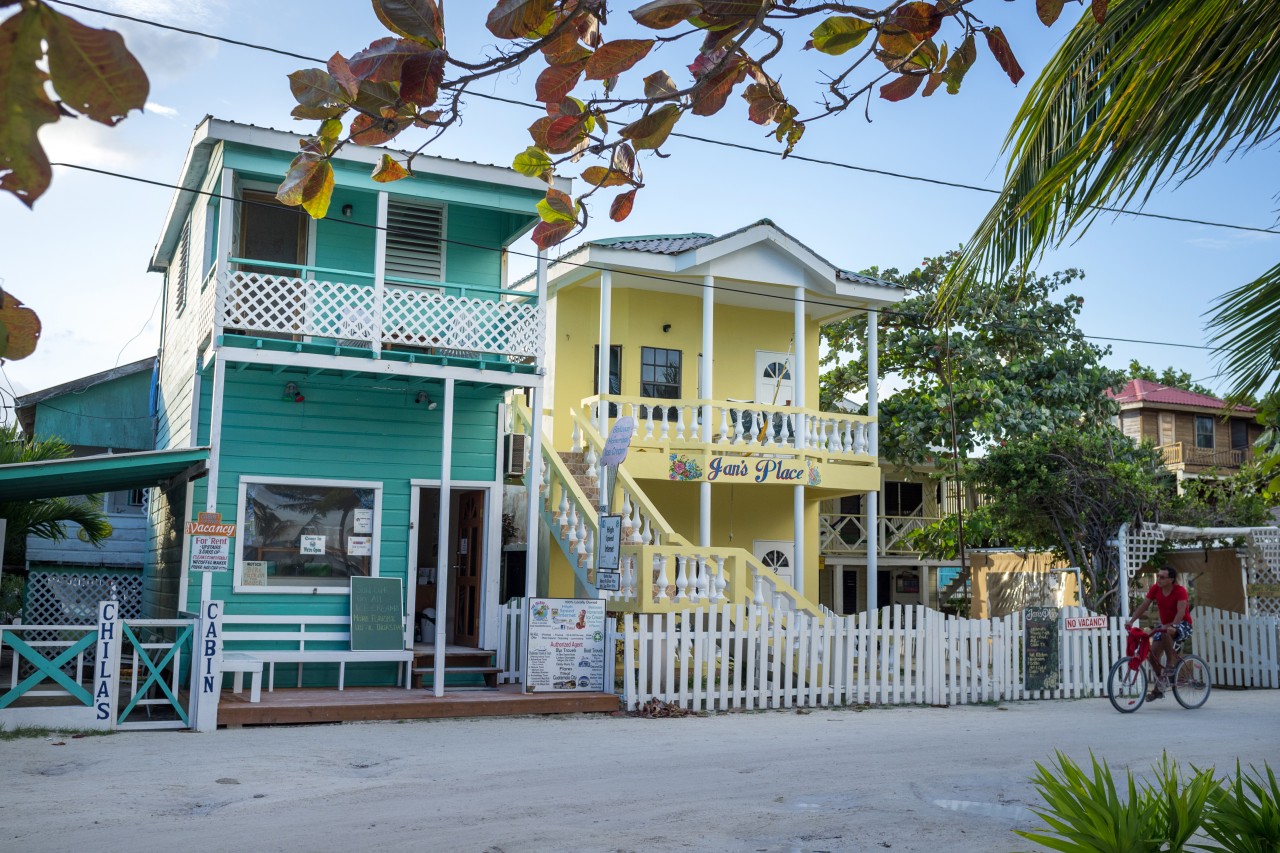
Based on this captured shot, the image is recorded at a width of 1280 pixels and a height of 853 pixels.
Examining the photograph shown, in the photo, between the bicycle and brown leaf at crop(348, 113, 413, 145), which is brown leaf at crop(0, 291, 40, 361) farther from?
the bicycle

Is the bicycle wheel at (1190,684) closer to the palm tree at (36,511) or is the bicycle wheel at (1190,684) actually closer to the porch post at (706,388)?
the porch post at (706,388)

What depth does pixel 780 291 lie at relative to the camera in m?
20.4

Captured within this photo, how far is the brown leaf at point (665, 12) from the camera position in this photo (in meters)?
2.71

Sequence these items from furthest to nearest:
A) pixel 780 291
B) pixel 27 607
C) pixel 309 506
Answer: pixel 780 291 < pixel 27 607 < pixel 309 506

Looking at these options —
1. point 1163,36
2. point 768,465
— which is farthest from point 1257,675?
point 1163,36

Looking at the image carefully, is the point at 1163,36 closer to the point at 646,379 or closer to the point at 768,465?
the point at 768,465

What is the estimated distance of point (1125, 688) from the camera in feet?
46.1

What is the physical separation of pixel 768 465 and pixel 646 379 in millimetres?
2995

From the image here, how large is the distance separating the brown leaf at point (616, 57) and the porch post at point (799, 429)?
16270 millimetres

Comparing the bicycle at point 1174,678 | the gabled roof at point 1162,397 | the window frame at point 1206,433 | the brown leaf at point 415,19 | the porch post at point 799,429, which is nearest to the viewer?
the brown leaf at point 415,19

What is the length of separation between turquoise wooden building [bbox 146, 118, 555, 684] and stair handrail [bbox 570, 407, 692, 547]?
70.8 inches

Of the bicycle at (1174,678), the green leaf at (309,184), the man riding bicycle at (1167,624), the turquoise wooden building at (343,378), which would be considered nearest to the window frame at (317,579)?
the turquoise wooden building at (343,378)

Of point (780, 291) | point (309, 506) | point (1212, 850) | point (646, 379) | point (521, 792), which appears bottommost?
point (521, 792)

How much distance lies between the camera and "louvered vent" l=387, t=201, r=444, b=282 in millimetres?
15734
